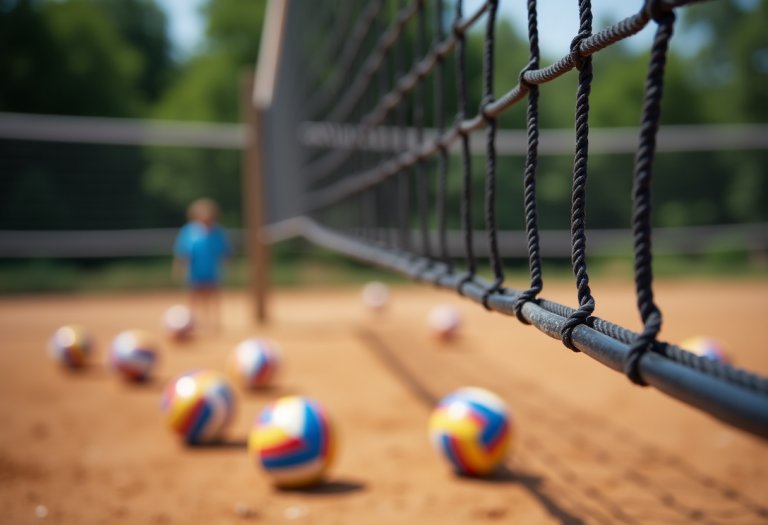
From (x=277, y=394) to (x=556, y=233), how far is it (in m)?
11.1

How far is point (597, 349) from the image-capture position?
1.30m

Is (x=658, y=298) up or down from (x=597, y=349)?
down

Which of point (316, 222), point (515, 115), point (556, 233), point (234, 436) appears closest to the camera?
point (234, 436)

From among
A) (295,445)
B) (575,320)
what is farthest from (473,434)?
(575,320)

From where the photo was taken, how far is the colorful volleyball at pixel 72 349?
5.50 metres

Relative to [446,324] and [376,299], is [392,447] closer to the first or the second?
[446,324]

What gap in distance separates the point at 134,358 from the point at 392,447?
7.89 feet

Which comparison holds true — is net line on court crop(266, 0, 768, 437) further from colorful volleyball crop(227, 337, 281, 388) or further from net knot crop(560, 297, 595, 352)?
colorful volleyball crop(227, 337, 281, 388)

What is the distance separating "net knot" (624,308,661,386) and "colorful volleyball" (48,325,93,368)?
207 inches

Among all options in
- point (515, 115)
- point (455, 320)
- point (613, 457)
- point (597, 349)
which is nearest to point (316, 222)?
point (455, 320)

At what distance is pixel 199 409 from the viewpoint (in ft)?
11.8

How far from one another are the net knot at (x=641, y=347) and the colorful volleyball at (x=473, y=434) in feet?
6.47

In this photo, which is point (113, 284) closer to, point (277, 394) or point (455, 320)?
point (455, 320)

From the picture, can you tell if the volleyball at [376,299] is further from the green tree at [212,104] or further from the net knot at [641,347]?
the net knot at [641,347]
